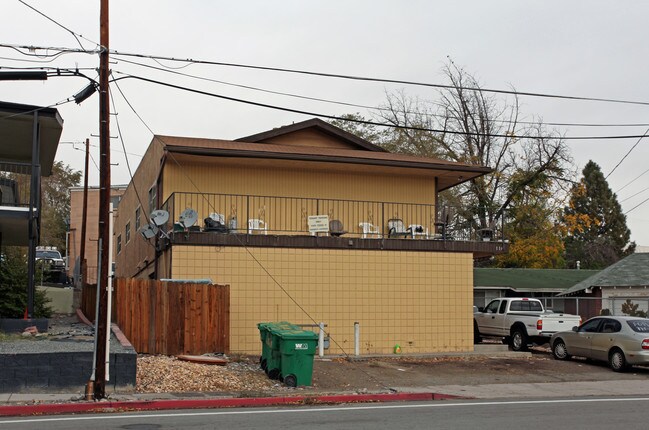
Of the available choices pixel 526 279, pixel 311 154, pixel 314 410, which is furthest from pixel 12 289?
pixel 526 279

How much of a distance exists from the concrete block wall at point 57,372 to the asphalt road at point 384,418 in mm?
2016

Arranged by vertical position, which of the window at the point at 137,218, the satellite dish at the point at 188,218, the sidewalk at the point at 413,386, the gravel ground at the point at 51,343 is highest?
the window at the point at 137,218

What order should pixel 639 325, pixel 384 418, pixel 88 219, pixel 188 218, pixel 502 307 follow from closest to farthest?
pixel 384 418 < pixel 188 218 < pixel 639 325 < pixel 502 307 < pixel 88 219

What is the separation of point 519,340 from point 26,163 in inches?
622

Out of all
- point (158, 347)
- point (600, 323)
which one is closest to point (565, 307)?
point (600, 323)

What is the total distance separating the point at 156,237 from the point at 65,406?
1023 centimetres

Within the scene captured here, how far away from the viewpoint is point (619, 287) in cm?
3466

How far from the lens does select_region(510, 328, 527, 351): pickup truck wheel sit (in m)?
24.5

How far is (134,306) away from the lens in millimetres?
18438

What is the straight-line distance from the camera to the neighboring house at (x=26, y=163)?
61.2ft

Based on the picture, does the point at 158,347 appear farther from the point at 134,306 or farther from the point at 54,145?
the point at 54,145

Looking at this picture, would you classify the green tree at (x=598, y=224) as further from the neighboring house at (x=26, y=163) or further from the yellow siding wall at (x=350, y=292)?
the neighboring house at (x=26, y=163)

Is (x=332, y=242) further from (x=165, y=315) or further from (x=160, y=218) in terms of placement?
(x=165, y=315)

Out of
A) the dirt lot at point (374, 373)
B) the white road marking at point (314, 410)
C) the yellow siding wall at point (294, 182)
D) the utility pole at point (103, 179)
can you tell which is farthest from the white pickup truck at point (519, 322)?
the utility pole at point (103, 179)
